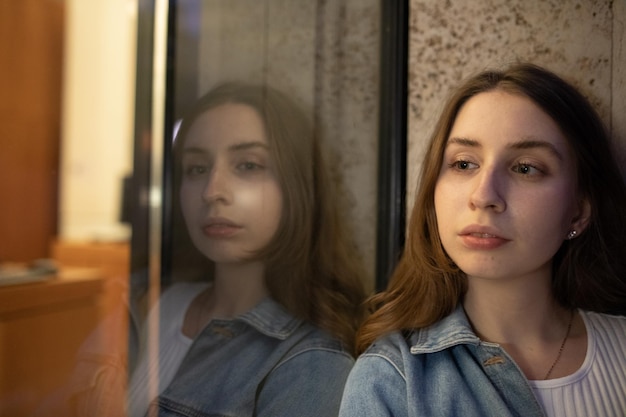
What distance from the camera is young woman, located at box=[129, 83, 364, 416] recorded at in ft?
4.06

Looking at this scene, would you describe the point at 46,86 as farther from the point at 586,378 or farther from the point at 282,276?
the point at 586,378

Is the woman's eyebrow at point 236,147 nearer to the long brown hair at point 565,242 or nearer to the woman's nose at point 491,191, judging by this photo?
the long brown hair at point 565,242

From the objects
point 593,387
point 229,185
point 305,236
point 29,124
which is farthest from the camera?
point 305,236

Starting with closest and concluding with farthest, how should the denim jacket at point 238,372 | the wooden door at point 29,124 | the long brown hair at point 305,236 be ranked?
the wooden door at point 29,124
the denim jacket at point 238,372
the long brown hair at point 305,236

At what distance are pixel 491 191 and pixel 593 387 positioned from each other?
0.46m

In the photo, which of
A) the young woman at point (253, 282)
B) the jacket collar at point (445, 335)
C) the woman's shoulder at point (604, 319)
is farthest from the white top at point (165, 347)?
the woman's shoulder at point (604, 319)

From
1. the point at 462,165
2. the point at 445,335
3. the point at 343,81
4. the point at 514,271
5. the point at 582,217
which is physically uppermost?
the point at 343,81

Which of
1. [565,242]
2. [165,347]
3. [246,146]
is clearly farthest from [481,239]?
[165,347]

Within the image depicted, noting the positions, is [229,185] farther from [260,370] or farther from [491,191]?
[491,191]

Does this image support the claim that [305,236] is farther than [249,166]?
Yes

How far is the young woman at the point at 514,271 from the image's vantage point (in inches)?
45.7

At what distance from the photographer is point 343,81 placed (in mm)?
1496

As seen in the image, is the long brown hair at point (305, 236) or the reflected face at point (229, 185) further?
the long brown hair at point (305, 236)

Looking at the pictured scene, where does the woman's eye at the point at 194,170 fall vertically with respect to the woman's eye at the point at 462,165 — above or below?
below
